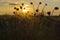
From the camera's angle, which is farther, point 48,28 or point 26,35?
point 48,28

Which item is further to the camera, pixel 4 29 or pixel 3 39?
pixel 4 29

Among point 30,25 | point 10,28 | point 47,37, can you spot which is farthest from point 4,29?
point 47,37

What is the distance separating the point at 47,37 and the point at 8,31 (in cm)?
119

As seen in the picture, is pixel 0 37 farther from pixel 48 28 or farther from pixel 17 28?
pixel 48 28

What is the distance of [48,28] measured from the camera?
826cm

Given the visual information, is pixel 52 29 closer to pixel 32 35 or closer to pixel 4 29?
pixel 32 35

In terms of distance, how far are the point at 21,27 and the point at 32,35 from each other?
1.94 ft

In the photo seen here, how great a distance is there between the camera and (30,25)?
323 inches

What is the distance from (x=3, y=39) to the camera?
750 cm

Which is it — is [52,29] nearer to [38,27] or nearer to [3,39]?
[38,27]

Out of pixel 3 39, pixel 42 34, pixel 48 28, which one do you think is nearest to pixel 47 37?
pixel 42 34

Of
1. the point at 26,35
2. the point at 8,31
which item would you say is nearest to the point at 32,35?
the point at 26,35

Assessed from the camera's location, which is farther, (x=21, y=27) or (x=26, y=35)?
(x=21, y=27)

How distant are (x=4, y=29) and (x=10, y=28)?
196mm
